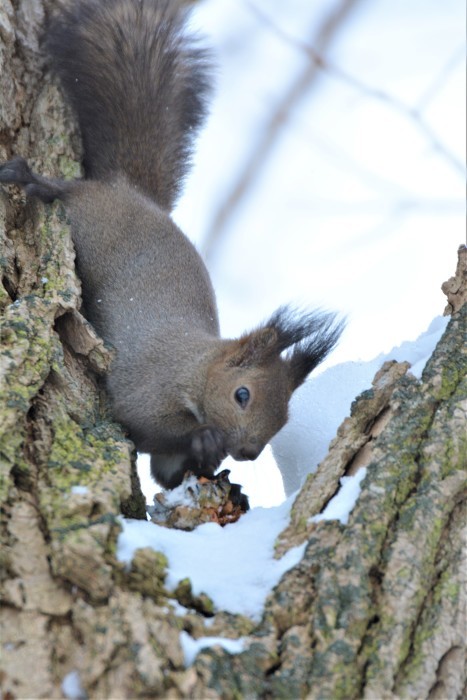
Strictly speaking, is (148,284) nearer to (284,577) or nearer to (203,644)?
(284,577)

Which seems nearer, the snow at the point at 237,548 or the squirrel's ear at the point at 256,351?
the snow at the point at 237,548

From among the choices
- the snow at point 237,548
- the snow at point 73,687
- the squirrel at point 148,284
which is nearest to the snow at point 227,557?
the snow at point 237,548

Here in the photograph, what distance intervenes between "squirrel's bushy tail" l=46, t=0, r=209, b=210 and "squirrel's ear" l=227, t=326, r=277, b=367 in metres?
0.83

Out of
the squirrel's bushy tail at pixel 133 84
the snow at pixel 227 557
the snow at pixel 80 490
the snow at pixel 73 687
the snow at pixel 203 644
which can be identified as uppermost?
the squirrel's bushy tail at pixel 133 84

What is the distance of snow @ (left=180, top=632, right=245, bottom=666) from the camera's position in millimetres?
1326

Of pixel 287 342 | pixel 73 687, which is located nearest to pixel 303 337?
pixel 287 342

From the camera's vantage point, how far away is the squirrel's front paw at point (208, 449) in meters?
2.77

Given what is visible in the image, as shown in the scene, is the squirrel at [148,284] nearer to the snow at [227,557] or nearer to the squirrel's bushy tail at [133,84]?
the squirrel's bushy tail at [133,84]

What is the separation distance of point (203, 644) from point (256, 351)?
5.75ft

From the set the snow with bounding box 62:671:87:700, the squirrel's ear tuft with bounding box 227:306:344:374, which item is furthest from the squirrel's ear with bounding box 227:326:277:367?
the snow with bounding box 62:671:87:700

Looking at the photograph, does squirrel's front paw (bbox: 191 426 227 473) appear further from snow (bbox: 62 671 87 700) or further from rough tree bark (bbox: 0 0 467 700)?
snow (bbox: 62 671 87 700)

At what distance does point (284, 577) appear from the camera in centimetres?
149

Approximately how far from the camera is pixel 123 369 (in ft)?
9.40

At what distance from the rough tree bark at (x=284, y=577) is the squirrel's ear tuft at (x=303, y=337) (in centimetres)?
99
